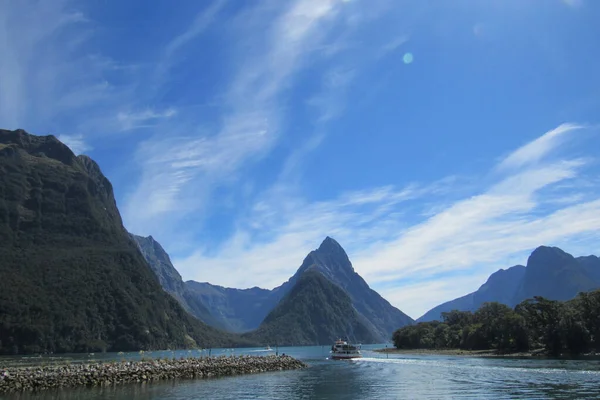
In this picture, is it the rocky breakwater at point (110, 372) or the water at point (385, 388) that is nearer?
the water at point (385, 388)

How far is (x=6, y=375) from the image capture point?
174 feet

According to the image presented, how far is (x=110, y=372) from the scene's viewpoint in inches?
2370

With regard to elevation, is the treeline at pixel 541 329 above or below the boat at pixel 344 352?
above

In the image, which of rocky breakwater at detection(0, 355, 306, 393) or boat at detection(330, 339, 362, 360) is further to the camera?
boat at detection(330, 339, 362, 360)

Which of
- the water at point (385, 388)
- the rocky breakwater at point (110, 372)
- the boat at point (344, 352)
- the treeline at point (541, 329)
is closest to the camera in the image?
the water at point (385, 388)

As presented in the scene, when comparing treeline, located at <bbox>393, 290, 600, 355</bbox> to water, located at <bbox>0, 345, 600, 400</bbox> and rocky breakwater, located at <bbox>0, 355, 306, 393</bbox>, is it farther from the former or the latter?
rocky breakwater, located at <bbox>0, 355, 306, 393</bbox>

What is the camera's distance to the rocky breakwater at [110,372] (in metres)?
52.9

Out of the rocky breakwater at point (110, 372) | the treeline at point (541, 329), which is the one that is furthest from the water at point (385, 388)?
the treeline at point (541, 329)

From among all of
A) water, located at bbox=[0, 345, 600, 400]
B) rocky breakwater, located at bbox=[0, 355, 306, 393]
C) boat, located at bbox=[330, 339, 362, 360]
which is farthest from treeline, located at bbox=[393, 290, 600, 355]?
rocky breakwater, located at bbox=[0, 355, 306, 393]

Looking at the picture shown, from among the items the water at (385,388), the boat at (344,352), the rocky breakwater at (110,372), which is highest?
the rocky breakwater at (110,372)

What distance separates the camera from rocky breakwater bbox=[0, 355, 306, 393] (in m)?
52.9

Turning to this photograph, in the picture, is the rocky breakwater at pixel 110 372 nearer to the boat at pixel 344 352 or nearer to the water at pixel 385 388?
the water at pixel 385 388

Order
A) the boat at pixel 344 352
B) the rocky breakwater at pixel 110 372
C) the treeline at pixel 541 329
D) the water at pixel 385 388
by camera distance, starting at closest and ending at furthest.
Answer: the water at pixel 385 388 → the rocky breakwater at pixel 110 372 → the treeline at pixel 541 329 → the boat at pixel 344 352

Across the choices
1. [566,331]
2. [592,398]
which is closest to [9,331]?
[566,331]
